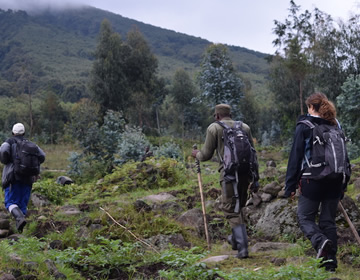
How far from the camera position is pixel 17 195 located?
7.79 meters

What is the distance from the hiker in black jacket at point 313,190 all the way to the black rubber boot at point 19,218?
184 inches

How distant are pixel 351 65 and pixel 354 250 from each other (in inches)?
1084

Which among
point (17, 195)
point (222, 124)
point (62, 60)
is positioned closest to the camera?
point (222, 124)

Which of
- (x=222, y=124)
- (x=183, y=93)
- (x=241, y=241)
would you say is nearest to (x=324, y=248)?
(x=241, y=241)

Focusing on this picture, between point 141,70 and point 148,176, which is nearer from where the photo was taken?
point 148,176

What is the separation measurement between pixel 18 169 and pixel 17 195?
1.88 feet

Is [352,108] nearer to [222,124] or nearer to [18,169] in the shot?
[222,124]

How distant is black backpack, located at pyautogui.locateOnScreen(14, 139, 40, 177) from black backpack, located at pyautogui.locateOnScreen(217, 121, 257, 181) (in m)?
3.83

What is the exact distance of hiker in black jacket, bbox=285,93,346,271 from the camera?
4.54 metres

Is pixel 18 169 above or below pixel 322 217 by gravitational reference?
below

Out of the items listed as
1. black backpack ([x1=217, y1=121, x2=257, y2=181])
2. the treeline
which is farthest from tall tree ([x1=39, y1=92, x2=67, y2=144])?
black backpack ([x1=217, y1=121, x2=257, y2=181])

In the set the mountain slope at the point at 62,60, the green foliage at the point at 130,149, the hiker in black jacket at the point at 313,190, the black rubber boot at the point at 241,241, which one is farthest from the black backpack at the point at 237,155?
the mountain slope at the point at 62,60

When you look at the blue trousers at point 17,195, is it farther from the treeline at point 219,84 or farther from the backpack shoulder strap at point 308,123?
the treeline at point 219,84

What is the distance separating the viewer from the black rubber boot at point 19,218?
23.9 ft
